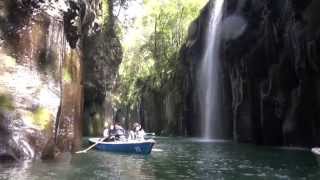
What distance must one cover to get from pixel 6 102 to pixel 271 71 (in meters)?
21.8

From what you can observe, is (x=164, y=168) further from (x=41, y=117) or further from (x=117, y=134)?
(x=117, y=134)

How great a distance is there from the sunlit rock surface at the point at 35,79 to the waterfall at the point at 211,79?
2569 centimetres

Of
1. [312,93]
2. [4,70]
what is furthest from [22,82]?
[312,93]

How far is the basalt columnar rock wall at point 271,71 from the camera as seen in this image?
102 ft

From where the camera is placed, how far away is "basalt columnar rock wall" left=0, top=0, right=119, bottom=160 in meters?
19.9

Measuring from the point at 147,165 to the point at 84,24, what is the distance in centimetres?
1159

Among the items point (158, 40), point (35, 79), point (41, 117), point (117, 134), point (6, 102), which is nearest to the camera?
point (6, 102)

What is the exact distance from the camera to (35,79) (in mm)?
21344

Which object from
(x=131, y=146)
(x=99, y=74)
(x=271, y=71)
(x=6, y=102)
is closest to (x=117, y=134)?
(x=131, y=146)

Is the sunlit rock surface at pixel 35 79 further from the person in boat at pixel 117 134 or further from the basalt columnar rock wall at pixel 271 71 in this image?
the basalt columnar rock wall at pixel 271 71

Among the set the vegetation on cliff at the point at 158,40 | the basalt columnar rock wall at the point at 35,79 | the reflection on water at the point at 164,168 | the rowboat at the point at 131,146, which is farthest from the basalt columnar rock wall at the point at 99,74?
the reflection on water at the point at 164,168

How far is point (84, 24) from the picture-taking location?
29484 millimetres

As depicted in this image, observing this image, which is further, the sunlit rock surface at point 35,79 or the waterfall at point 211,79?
the waterfall at point 211,79

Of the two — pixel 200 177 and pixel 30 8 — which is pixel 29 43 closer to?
pixel 30 8
